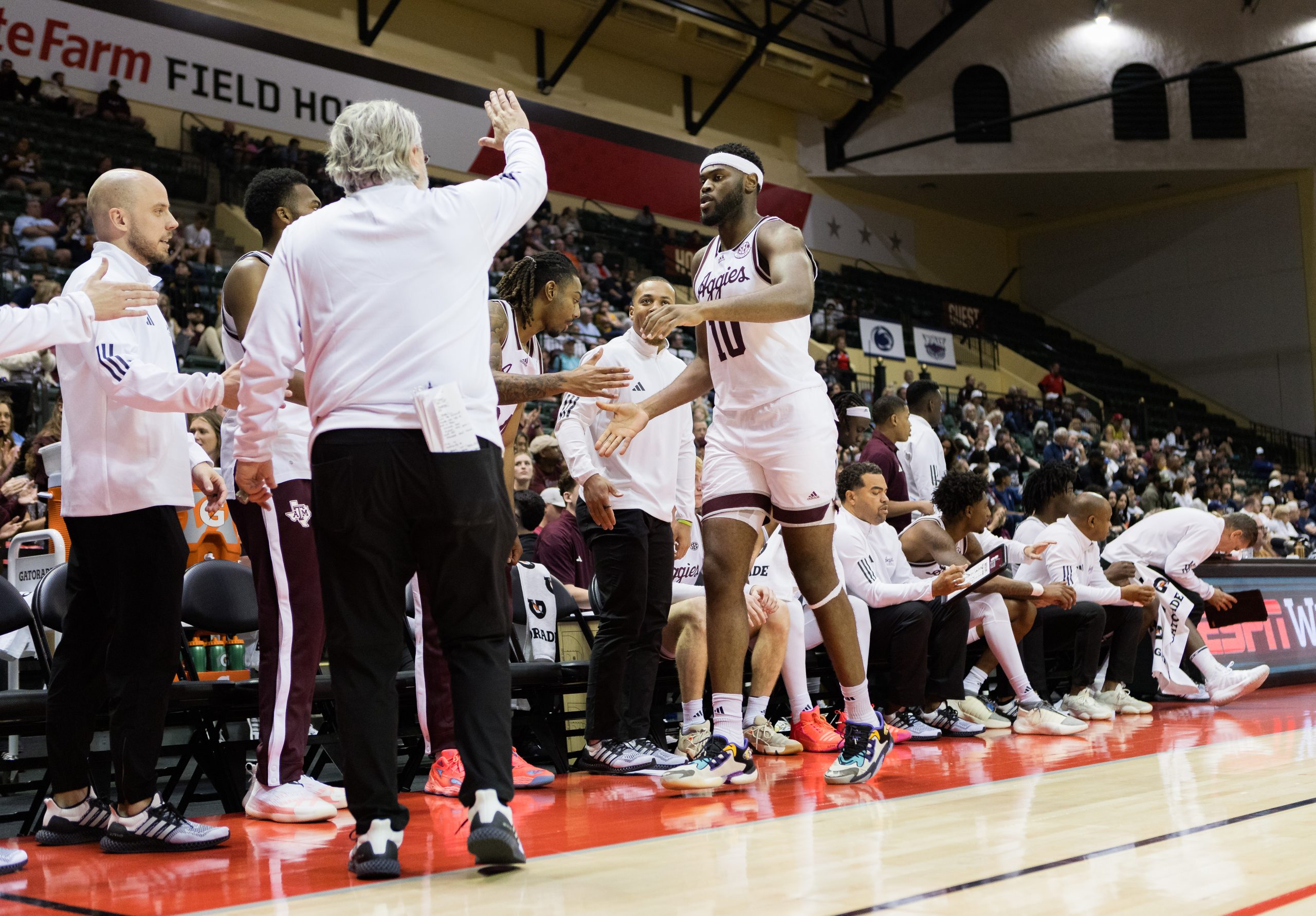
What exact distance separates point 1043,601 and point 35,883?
527cm

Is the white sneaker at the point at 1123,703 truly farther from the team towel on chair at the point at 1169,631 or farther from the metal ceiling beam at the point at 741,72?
the metal ceiling beam at the point at 741,72

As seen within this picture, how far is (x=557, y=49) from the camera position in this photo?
68.5 feet

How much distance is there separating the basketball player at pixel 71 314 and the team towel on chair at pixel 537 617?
2640 millimetres

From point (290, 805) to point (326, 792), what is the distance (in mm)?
231

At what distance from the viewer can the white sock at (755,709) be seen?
535 cm

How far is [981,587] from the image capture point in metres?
6.52

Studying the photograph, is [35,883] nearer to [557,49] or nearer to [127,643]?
[127,643]

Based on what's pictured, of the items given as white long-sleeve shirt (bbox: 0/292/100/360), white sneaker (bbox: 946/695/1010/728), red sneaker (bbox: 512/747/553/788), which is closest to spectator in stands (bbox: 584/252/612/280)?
white sneaker (bbox: 946/695/1010/728)

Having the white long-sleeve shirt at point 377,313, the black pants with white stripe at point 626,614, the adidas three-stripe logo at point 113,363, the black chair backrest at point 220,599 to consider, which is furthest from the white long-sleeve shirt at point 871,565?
the adidas three-stripe logo at point 113,363

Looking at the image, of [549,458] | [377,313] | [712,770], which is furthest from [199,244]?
[377,313]

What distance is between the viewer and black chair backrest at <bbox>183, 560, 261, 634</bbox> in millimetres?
4367

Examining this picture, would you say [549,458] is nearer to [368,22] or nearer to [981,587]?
[981,587]

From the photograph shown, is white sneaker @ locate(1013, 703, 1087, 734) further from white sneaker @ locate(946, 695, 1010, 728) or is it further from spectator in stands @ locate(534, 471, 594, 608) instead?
spectator in stands @ locate(534, 471, 594, 608)

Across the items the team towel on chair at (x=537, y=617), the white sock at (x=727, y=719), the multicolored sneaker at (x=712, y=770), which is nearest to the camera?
the multicolored sneaker at (x=712, y=770)
